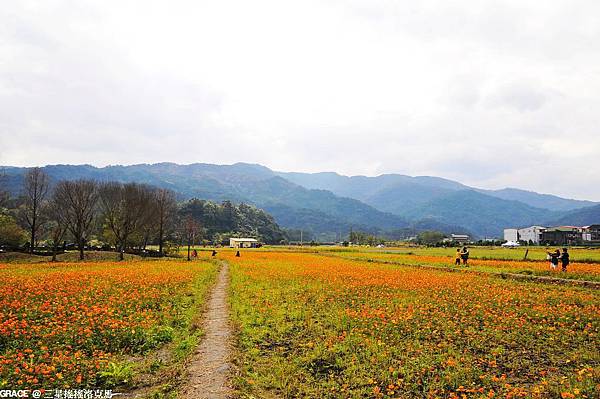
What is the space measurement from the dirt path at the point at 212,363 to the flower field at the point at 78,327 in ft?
4.36

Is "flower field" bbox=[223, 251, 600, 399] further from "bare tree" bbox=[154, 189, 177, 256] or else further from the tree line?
"bare tree" bbox=[154, 189, 177, 256]

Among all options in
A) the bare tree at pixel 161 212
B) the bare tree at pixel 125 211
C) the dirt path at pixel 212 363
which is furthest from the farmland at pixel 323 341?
the bare tree at pixel 161 212

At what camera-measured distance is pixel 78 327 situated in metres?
13.0

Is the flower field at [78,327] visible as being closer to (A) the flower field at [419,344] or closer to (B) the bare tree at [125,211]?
(A) the flower field at [419,344]

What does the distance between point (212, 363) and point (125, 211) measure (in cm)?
6370

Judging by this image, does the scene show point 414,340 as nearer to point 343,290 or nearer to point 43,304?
point 343,290

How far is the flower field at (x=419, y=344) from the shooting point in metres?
9.09

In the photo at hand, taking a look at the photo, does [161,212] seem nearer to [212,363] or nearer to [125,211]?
[125,211]

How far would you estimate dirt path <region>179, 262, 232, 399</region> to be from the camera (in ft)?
29.3

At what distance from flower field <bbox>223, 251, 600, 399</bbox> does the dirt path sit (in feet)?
1.68

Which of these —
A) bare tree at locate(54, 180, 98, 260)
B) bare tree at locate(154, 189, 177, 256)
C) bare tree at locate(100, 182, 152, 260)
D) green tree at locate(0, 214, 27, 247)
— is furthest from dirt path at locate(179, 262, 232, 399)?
bare tree at locate(154, 189, 177, 256)

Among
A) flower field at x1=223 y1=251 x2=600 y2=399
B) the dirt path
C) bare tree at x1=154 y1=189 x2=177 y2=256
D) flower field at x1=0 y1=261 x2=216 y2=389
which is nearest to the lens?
the dirt path

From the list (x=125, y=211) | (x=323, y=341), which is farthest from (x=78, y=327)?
(x=125, y=211)

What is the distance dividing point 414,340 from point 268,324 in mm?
5698
